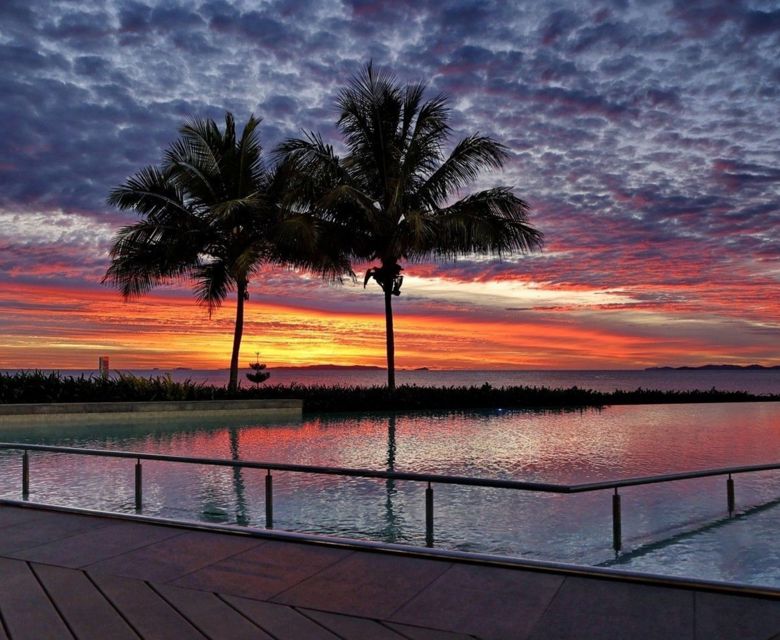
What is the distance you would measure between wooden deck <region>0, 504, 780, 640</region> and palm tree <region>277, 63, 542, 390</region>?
16.8m

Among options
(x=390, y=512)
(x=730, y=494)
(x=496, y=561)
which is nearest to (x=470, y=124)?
(x=730, y=494)

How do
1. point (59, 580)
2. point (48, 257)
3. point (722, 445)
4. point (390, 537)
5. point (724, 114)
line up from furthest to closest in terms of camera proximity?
point (48, 257) → point (724, 114) → point (722, 445) → point (390, 537) → point (59, 580)

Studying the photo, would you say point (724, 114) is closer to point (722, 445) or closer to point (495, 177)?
point (722, 445)

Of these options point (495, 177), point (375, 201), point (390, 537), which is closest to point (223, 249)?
point (375, 201)

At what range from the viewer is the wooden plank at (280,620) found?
3305mm

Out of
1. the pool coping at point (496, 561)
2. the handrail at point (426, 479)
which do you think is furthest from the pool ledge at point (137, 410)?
the pool coping at point (496, 561)

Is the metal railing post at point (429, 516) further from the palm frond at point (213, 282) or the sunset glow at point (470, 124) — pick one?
the palm frond at point (213, 282)

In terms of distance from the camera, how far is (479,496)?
7.80 m

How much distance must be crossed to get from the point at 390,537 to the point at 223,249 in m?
17.5

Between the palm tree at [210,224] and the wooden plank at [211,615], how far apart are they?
17.6 m

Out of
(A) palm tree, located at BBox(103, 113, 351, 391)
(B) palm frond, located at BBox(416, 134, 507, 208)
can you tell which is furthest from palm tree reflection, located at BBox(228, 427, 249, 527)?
(B) palm frond, located at BBox(416, 134, 507, 208)

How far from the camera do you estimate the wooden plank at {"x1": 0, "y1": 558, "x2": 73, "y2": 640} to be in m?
3.31

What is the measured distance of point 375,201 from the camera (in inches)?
836

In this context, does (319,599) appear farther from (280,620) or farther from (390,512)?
(390,512)
